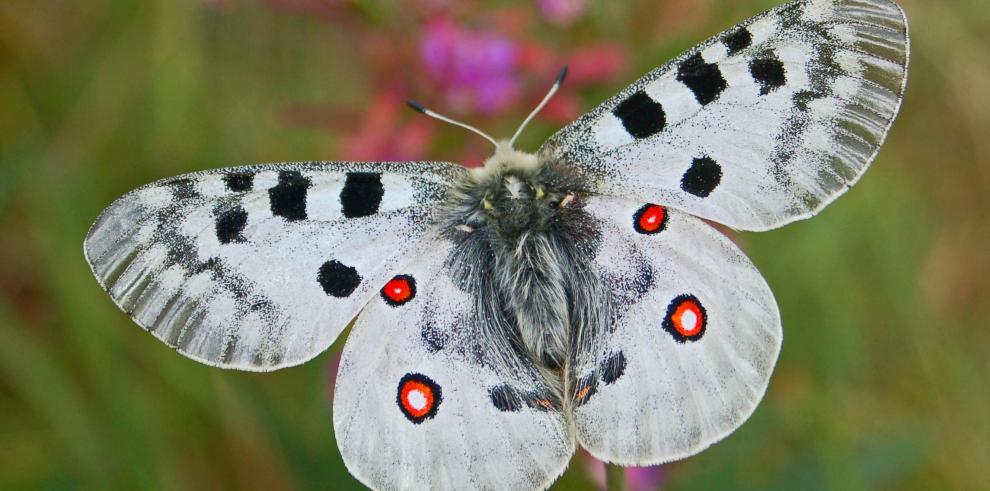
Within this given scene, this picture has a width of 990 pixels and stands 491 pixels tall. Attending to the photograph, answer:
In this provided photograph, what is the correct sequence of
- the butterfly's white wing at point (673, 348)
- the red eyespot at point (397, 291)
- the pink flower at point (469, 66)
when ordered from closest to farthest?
1. the butterfly's white wing at point (673, 348)
2. the red eyespot at point (397, 291)
3. the pink flower at point (469, 66)

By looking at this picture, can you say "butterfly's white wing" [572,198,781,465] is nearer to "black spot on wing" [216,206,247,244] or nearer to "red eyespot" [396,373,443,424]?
"red eyespot" [396,373,443,424]

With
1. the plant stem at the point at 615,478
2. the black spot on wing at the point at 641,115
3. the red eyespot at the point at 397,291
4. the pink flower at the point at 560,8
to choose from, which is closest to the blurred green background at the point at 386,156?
the pink flower at the point at 560,8

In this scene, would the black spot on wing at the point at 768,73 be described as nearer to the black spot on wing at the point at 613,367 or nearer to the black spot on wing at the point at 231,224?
the black spot on wing at the point at 613,367

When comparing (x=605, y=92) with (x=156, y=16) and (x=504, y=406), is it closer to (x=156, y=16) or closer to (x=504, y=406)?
(x=504, y=406)

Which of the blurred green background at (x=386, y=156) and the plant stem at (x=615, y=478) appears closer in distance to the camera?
the plant stem at (x=615, y=478)

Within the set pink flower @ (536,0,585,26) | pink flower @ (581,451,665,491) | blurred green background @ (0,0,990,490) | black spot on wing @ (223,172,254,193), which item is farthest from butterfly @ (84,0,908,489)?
pink flower @ (536,0,585,26)

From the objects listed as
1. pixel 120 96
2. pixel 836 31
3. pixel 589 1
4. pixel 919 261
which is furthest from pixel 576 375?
pixel 120 96
